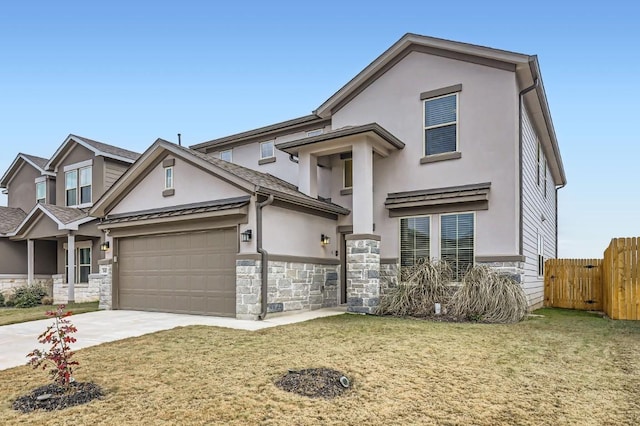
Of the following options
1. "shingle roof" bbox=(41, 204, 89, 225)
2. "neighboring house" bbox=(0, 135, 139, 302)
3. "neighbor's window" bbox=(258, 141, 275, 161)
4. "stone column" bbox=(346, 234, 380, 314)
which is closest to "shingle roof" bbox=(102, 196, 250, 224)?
"stone column" bbox=(346, 234, 380, 314)

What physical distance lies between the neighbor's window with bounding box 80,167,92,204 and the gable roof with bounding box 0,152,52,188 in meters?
2.66

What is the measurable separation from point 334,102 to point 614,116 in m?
11.9

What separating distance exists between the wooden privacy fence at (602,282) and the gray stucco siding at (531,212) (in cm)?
74

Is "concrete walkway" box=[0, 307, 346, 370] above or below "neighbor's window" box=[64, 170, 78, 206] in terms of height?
below

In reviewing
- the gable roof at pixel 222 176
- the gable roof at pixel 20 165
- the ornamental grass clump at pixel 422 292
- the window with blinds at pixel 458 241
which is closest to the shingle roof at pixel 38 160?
the gable roof at pixel 20 165

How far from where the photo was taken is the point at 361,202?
1202 cm

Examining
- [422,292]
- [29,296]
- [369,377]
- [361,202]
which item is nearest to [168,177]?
[361,202]

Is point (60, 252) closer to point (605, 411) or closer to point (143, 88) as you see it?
point (143, 88)

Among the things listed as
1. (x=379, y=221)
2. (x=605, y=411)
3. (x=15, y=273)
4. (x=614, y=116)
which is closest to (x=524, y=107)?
(x=379, y=221)

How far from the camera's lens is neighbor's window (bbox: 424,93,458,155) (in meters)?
12.2

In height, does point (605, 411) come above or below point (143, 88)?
below

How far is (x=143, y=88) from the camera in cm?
1992

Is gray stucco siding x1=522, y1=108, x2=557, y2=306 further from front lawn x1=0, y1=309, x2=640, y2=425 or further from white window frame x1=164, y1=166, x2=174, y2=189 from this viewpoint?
white window frame x1=164, y1=166, x2=174, y2=189

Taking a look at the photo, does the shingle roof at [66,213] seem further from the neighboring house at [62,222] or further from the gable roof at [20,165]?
the gable roof at [20,165]
